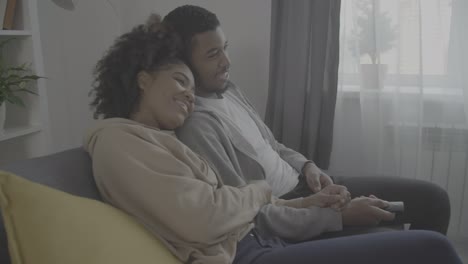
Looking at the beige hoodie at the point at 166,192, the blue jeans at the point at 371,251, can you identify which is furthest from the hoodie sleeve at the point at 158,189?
the blue jeans at the point at 371,251

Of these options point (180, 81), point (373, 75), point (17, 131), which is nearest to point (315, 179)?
point (180, 81)

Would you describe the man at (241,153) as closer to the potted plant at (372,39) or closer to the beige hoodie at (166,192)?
the beige hoodie at (166,192)

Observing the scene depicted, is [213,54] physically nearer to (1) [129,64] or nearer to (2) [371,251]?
(1) [129,64]

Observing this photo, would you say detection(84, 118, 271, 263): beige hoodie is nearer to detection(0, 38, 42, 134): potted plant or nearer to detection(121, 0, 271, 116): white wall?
detection(0, 38, 42, 134): potted plant

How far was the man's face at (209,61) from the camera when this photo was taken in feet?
4.03

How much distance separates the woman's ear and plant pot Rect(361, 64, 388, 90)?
1.12 metres

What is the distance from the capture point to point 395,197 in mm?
1338

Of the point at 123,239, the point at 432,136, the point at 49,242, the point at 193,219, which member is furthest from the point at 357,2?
the point at 49,242

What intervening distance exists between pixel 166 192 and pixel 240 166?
1.27ft

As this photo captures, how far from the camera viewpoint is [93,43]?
2.24 metres

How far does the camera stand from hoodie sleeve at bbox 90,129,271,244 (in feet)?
2.76

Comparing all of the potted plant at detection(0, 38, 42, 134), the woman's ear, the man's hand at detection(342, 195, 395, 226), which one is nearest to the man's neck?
the woman's ear

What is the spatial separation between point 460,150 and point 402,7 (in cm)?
68

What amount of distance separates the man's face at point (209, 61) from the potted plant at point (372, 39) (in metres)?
0.80
